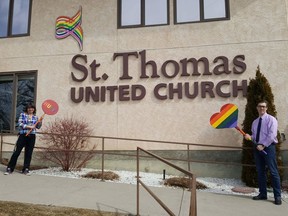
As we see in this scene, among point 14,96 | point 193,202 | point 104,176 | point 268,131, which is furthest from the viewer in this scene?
point 14,96

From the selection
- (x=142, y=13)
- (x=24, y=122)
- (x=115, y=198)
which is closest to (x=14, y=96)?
(x=24, y=122)

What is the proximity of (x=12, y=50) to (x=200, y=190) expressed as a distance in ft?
22.9

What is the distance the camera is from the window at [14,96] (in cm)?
976

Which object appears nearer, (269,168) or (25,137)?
(269,168)

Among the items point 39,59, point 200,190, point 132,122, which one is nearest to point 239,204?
point 200,190

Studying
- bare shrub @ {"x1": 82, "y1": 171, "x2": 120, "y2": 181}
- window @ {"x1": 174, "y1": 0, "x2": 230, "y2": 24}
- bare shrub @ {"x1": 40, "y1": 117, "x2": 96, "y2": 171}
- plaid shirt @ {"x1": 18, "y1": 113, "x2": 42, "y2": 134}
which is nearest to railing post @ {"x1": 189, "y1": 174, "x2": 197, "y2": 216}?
bare shrub @ {"x1": 82, "y1": 171, "x2": 120, "y2": 181}

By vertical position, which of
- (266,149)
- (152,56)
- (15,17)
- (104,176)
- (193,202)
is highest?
(15,17)

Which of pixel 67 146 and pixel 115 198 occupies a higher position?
pixel 67 146

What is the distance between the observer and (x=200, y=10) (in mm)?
9078

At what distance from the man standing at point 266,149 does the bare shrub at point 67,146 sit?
386cm

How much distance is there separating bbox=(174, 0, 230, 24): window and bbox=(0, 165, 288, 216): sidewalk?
16.0 ft

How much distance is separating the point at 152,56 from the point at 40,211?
5564 mm

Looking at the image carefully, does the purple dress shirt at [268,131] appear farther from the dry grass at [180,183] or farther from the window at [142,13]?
the window at [142,13]

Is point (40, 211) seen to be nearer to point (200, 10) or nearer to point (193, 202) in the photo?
point (193, 202)
